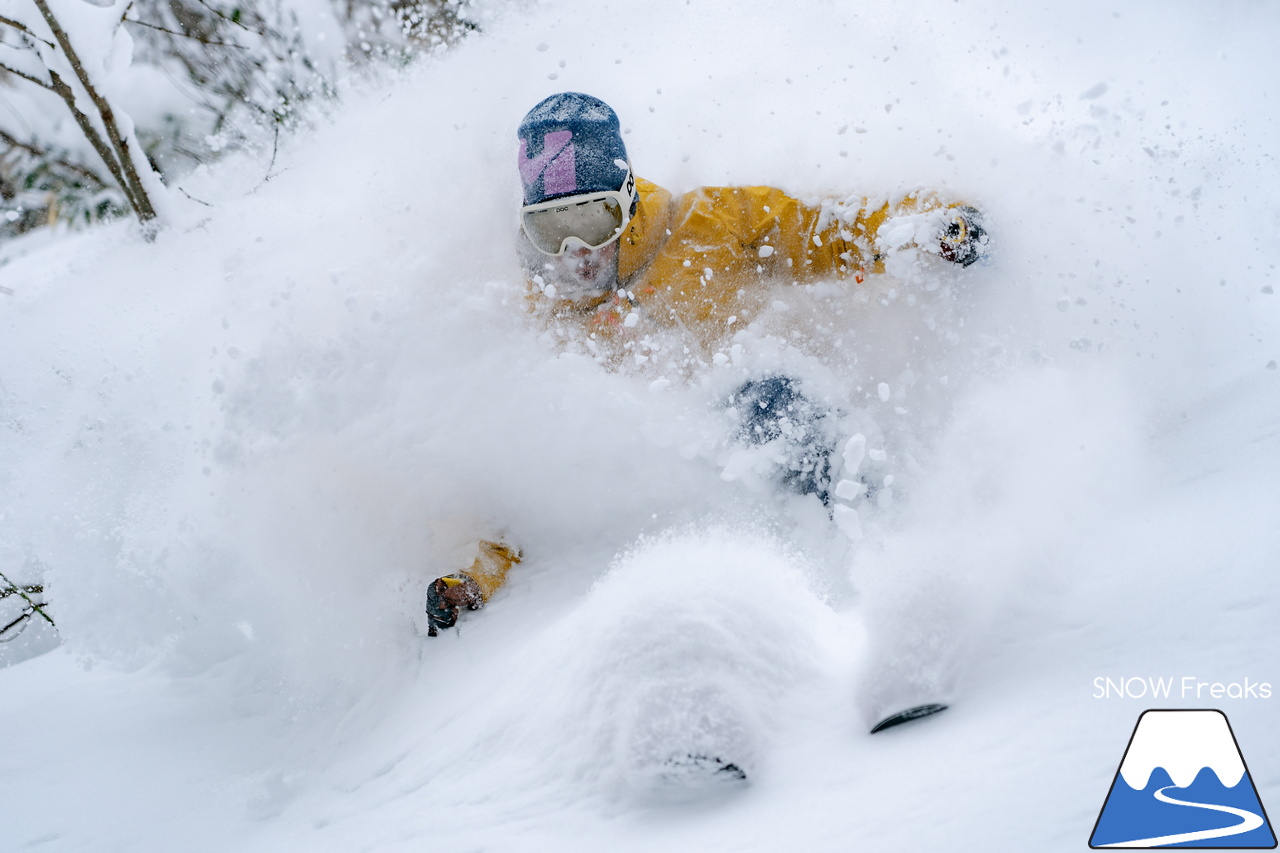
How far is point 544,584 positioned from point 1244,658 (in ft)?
7.34

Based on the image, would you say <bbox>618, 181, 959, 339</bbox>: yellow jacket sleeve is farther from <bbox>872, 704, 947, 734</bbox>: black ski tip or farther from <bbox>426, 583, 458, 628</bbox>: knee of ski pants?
<bbox>872, 704, 947, 734</bbox>: black ski tip

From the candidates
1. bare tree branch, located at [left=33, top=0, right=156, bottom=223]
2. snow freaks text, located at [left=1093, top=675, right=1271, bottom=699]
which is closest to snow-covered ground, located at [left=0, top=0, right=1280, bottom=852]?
snow freaks text, located at [left=1093, top=675, right=1271, bottom=699]

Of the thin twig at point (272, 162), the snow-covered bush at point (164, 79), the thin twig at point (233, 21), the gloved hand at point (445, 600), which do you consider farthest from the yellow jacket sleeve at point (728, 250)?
the thin twig at point (233, 21)

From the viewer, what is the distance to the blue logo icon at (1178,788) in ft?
3.64

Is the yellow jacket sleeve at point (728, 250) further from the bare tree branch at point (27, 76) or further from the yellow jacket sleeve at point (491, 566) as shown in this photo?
the bare tree branch at point (27, 76)

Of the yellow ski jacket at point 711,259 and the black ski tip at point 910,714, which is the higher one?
the yellow ski jacket at point 711,259

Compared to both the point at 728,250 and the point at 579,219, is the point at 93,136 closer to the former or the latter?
the point at 579,219

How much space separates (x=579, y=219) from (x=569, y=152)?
0.81 feet

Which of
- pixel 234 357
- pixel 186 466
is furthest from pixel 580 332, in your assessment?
pixel 186 466

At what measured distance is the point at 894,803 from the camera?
1300 millimetres

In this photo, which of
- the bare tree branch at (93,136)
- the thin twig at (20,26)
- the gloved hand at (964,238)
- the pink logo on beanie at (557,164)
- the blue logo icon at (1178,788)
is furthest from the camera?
the bare tree branch at (93,136)

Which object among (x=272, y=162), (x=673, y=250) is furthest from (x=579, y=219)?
(x=272, y=162)

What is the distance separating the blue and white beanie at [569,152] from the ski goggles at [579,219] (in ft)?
0.10

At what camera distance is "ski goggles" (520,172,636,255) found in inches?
97.3
